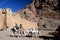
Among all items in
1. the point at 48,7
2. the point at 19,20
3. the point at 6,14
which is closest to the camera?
the point at 6,14

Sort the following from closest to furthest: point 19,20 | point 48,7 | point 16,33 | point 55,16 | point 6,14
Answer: point 16,33
point 6,14
point 19,20
point 55,16
point 48,7

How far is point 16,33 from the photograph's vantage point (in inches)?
811

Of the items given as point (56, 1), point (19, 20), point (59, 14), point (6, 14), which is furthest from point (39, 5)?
point (6, 14)

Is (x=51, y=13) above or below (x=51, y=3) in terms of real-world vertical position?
below

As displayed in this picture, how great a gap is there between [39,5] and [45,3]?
14.4 feet

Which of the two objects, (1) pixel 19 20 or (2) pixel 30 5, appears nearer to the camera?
(1) pixel 19 20

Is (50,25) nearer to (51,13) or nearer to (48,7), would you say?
(51,13)

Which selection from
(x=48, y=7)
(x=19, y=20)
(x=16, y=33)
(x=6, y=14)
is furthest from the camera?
(x=48, y=7)

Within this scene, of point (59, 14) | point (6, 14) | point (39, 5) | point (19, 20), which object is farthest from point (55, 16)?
point (6, 14)

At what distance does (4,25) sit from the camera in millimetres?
35844

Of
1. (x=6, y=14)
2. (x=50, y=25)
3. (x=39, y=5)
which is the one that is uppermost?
(x=39, y=5)

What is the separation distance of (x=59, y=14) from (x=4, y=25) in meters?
60.8

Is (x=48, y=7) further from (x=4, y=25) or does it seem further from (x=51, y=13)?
(x=4, y=25)

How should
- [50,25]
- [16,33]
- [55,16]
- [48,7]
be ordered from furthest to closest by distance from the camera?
1. [48,7]
2. [55,16]
3. [50,25]
4. [16,33]
